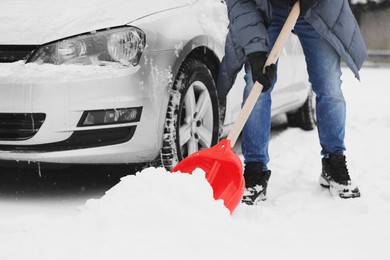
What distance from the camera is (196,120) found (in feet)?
12.7

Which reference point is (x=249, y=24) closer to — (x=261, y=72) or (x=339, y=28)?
(x=261, y=72)

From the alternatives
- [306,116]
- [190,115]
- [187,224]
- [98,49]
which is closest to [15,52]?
[98,49]

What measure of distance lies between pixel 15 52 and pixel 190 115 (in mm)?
1037

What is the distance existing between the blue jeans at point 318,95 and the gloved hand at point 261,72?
0.87 ft

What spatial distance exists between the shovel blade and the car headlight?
1.98ft

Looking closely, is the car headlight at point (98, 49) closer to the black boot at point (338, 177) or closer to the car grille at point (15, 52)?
the car grille at point (15, 52)

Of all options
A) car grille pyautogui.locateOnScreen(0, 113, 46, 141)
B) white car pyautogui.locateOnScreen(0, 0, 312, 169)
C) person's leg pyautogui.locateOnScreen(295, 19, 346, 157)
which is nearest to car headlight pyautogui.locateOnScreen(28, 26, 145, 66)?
white car pyautogui.locateOnScreen(0, 0, 312, 169)

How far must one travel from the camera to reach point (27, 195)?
3.58 meters

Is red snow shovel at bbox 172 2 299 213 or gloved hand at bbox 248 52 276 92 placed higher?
gloved hand at bbox 248 52 276 92

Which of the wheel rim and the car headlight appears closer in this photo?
the car headlight

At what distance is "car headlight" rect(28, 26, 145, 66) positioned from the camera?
3.25 m

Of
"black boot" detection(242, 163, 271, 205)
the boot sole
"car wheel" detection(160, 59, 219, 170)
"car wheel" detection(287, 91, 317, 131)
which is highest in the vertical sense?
"car wheel" detection(160, 59, 219, 170)

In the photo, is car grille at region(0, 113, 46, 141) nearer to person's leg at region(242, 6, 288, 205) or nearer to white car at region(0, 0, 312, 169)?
white car at region(0, 0, 312, 169)

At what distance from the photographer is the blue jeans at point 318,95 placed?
137 inches
